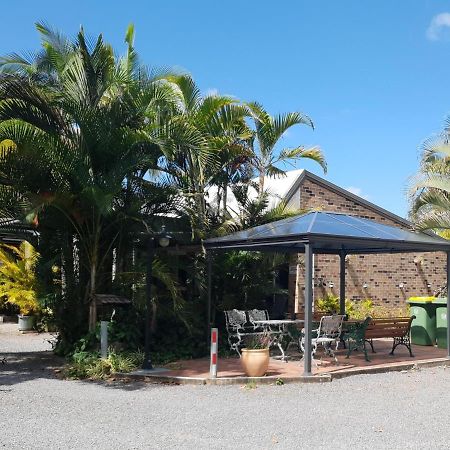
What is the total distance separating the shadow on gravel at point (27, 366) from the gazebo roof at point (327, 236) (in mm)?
3922

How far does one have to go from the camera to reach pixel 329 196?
65.8 ft

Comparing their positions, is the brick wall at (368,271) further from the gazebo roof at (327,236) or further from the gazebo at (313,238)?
the gazebo roof at (327,236)

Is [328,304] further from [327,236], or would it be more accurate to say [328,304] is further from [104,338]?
[104,338]

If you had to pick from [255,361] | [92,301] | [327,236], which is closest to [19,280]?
[92,301]

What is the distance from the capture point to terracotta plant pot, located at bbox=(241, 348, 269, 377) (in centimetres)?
1040

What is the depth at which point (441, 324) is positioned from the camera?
14922 mm

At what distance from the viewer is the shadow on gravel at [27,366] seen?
34.9 feet

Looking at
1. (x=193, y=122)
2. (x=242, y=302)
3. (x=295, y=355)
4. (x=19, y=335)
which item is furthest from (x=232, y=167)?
(x=19, y=335)

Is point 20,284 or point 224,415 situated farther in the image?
point 20,284

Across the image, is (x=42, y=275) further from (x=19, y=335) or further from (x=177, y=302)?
(x=19, y=335)

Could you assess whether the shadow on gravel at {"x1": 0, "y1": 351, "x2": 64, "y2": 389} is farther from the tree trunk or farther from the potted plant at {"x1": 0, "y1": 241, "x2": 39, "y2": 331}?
the potted plant at {"x1": 0, "y1": 241, "x2": 39, "y2": 331}

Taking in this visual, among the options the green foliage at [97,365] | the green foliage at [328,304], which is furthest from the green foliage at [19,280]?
the green foliage at [328,304]

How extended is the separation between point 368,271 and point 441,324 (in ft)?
18.9

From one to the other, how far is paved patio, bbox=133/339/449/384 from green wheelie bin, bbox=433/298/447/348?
596 mm
